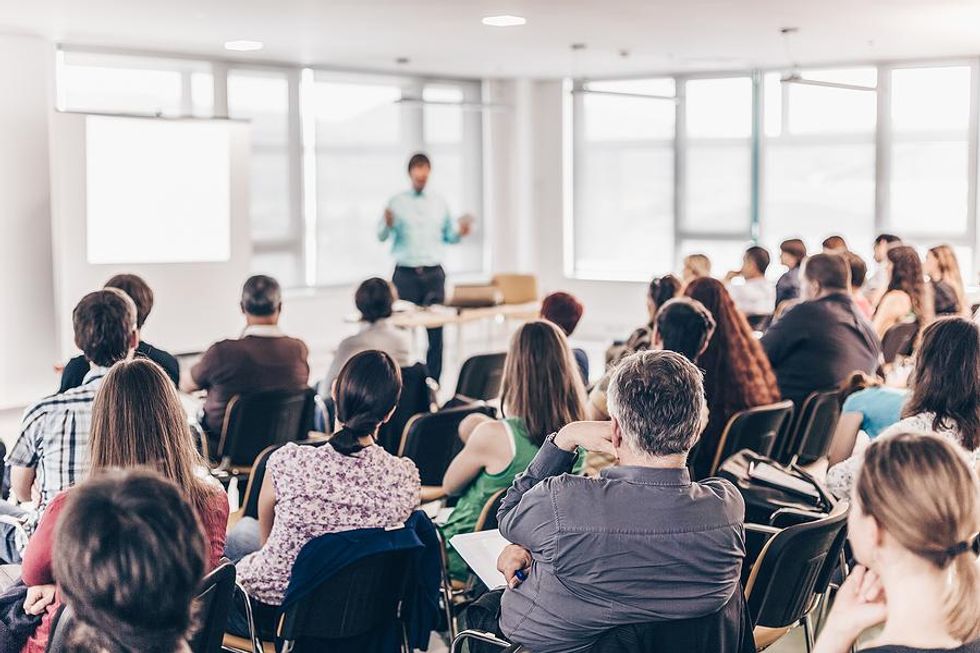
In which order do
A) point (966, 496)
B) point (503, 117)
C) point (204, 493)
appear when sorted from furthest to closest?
point (503, 117)
point (204, 493)
point (966, 496)

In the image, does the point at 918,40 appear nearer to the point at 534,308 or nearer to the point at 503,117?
the point at 534,308

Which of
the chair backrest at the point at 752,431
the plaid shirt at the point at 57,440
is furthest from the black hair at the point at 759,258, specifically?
the plaid shirt at the point at 57,440

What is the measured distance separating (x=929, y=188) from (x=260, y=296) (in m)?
7.83

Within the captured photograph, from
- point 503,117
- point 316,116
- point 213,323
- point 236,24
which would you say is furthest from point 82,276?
point 503,117

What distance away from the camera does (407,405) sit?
5.37m

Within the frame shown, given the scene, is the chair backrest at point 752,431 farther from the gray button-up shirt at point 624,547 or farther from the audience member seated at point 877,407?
the gray button-up shirt at point 624,547

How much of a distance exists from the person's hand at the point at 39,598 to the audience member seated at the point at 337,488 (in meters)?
0.68

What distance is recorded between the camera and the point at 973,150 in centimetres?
1098

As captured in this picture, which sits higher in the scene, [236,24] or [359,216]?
[236,24]

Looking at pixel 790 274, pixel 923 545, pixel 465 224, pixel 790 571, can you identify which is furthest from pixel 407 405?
pixel 465 224

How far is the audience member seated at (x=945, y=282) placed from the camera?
729 cm

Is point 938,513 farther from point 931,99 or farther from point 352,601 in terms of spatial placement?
point 931,99

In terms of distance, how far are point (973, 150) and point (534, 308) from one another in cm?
429

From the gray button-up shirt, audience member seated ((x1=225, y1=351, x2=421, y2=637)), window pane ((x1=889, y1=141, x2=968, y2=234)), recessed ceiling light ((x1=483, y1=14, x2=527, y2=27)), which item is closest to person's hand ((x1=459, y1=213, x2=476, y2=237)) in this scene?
recessed ceiling light ((x1=483, y1=14, x2=527, y2=27))
